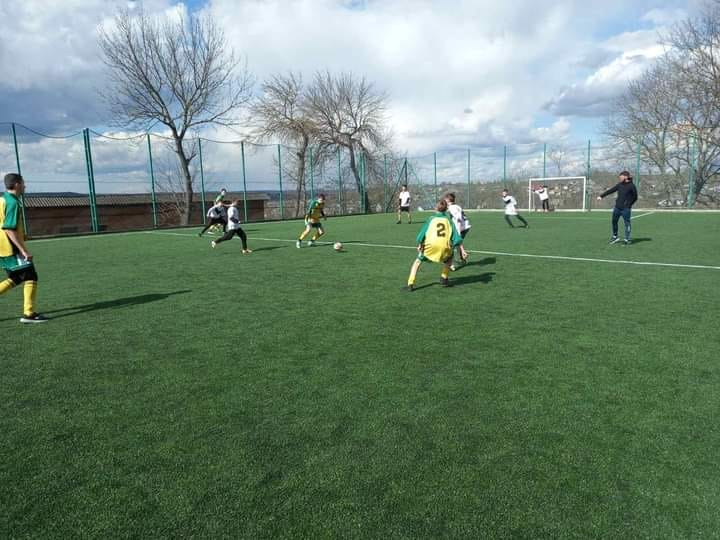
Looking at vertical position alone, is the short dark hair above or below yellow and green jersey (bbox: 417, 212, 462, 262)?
above

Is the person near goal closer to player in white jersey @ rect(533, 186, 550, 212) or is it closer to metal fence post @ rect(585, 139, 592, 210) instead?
player in white jersey @ rect(533, 186, 550, 212)

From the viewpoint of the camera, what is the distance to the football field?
246 centimetres

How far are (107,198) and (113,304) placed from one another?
21624 mm

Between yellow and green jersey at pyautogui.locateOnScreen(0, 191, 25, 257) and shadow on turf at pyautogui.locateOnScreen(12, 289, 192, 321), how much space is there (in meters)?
1.04

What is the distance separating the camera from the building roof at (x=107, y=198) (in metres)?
22.1

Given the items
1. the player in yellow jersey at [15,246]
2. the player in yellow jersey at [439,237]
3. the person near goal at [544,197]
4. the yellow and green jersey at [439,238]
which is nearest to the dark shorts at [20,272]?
the player in yellow jersey at [15,246]

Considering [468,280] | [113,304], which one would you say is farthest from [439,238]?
[113,304]

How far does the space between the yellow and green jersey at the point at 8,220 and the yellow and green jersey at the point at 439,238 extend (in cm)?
550

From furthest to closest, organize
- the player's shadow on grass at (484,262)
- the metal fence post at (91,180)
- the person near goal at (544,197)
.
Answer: the person near goal at (544,197) < the metal fence post at (91,180) < the player's shadow on grass at (484,262)

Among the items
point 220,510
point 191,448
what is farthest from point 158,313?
point 220,510

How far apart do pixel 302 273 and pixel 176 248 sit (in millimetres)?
6904

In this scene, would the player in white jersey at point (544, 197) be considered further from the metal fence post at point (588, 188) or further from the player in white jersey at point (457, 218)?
the player in white jersey at point (457, 218)

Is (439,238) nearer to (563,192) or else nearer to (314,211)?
(314,211)

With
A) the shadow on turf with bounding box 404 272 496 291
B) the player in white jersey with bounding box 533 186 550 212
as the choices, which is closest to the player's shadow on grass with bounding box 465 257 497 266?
the shadow on turf with bounding box 404 272 496 291
